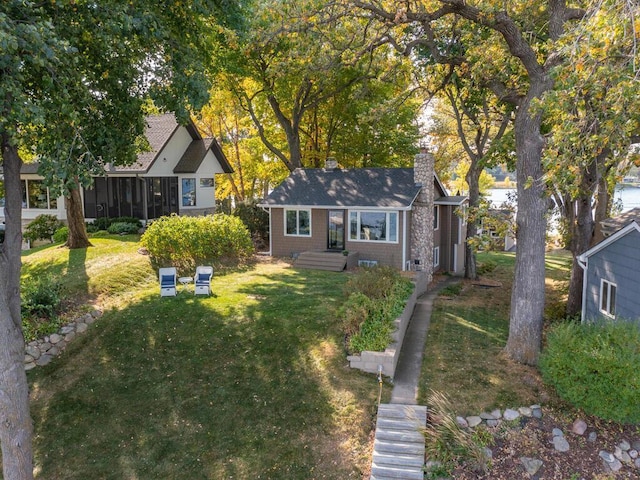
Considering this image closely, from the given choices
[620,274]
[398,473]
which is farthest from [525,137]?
[398,473]

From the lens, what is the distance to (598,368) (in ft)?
31.4

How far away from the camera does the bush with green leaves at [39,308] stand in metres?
13.0

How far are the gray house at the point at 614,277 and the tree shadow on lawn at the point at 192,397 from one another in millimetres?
6986

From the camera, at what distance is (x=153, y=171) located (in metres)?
25.6

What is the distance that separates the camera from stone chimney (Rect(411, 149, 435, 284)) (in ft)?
72.3

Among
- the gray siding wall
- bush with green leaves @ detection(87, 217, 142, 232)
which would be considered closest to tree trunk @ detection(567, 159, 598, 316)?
the gray siding wall

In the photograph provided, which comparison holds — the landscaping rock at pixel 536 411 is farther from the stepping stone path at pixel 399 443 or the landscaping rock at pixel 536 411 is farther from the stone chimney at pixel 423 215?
the stone chimney at pixel 423 215

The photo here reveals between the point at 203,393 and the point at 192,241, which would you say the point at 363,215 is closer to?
the point at 192,241

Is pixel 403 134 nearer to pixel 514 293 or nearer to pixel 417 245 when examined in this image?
pixel 417 245

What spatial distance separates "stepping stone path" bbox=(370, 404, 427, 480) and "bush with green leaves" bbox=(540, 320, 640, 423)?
289 centimetres

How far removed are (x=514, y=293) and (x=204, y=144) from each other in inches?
823

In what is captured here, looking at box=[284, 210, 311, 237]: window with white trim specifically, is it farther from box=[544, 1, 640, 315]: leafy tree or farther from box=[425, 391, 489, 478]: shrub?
box=[544, 1, 640, 315]: leafy tree

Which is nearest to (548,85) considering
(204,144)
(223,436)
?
(223,436)

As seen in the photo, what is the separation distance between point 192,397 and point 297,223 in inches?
516
